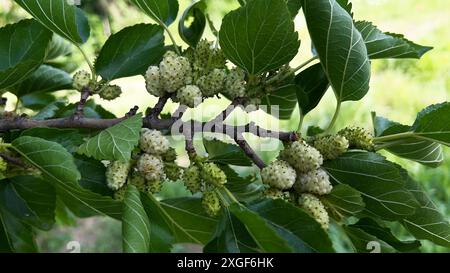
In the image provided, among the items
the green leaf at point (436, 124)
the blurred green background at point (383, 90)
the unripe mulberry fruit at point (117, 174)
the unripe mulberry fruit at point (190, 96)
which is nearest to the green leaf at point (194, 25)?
the unripe mulberry fruit at point (190, 96)

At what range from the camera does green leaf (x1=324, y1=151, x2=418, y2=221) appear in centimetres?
75

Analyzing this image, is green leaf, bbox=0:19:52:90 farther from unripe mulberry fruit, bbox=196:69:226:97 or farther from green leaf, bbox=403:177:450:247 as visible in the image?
green leaf, bbox=403:177:450:247

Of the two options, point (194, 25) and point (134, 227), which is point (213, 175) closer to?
point (134, 227)

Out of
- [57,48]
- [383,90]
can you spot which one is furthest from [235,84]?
[383,90]

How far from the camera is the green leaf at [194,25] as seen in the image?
88cm

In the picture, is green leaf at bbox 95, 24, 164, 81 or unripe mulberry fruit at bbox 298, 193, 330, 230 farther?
green leaf at bbox 95, 24, 164, 81

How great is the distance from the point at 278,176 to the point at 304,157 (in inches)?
1.7

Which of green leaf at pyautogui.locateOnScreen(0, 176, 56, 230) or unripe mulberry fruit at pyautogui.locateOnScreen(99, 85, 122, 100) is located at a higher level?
unripe mulberry fruit at pyautogui.locateOnScreen(99, 85, 122, 100)

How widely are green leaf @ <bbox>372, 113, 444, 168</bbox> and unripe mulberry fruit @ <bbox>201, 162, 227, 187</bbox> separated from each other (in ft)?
0.72

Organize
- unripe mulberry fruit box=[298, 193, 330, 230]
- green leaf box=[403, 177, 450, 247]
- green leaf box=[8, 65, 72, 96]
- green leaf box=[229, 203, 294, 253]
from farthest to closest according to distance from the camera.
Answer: green leaf box=[8, 65, 72, 96], green leaf box=[403, 177, 450, 247], unripe mulberry fruit box=[298, 193, 330, 230], green leaf box=[229, 203, 294, 253]

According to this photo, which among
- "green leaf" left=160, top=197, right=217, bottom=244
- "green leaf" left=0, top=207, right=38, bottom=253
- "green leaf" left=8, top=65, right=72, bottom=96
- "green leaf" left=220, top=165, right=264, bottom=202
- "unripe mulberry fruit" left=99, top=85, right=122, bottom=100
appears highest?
"green leaf" left=8, top=65, right=72, bottom=96

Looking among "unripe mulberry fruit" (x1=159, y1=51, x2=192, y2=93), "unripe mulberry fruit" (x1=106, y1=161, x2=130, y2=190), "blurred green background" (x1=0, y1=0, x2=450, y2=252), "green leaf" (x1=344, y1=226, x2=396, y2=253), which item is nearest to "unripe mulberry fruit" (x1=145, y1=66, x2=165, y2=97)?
"unripe mulberry fruit" (x1=159, y1=51, x2=192, y2=93)

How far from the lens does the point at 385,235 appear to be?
0.81m
